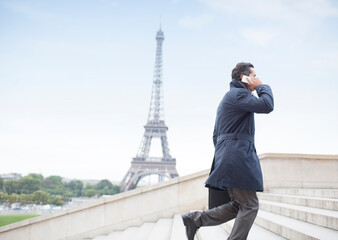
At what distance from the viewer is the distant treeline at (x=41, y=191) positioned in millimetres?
59250

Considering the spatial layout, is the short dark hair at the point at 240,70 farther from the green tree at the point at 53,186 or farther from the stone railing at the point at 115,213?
the green tree at the point at 53,186

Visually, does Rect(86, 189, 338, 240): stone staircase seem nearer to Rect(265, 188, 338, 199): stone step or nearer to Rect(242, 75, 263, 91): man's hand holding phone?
Rect(265, 188, 338, 199): stone step

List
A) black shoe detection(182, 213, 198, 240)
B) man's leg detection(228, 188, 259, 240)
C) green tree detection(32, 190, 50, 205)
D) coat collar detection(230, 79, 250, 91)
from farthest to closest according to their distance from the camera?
green tree detection(32, 190, 50, 205) < black shoe detection(182, 213, 198, 240) < coat collar detection(230, 79, 250, 91) < man's leg detection(228, 188, 259, 240)

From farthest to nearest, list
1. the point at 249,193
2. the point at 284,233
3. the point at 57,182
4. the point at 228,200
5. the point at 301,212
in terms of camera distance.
Answer: 1. the point at 57,182
2. the point at 301,212
3. the point at 284,233
4. the point at 228,200
5. the point at 249,193

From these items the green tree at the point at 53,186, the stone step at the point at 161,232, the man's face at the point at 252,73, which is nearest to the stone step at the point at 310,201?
the stone step at the point at 161,232

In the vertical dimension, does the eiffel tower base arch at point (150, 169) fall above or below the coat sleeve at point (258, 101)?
below

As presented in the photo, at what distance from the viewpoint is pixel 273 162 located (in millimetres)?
7145

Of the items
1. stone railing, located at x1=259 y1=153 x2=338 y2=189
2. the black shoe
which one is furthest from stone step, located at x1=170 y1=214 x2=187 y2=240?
stone railing, located at x1=259 y1=153 x2=338 y2=189

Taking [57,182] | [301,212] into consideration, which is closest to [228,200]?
[301,212]

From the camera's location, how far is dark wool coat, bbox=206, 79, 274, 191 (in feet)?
7.58

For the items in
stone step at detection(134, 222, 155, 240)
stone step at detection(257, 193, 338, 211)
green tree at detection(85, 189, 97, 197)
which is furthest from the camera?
green tree at detection(85, 189, 97, 197)

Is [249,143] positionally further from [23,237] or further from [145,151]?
[145,151]

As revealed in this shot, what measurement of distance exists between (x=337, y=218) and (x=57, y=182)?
95.2 metres

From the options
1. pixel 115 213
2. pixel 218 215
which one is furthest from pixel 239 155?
pixel 115 213
